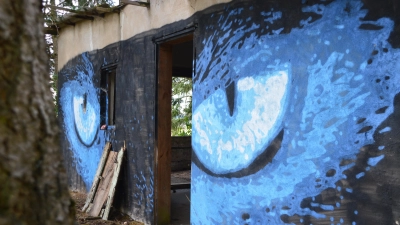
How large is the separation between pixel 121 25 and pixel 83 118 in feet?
8.03

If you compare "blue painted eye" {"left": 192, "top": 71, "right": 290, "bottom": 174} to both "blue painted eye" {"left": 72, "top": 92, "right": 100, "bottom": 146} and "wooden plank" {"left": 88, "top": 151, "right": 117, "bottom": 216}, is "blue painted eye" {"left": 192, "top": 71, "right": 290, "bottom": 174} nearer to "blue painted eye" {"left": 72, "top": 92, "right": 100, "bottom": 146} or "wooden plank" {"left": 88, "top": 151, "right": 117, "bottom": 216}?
"wooden plank" {"left": 88, "top": 151, "right": 117, "bottom": 216}

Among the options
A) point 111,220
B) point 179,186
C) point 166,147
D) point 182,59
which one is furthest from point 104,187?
point 182,59

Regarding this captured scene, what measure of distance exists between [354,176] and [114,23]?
5.69m

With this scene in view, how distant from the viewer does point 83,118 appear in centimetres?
916

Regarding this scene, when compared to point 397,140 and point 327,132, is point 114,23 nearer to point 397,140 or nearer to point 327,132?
point 327,132

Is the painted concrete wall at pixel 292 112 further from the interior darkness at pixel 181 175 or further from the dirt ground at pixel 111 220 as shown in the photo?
the interior darkness at pixel 181 175

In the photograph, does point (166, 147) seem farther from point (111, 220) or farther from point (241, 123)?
point (241, 123)

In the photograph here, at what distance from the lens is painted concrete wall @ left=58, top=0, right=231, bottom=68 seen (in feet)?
19.8

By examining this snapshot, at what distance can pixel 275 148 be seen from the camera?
4.33 metres

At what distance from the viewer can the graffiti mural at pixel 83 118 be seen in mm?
8562

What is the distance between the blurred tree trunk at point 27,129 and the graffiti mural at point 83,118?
23.2 ft

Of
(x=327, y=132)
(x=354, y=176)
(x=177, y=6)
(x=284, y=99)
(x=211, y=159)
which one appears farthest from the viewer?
(x=177, y=6)

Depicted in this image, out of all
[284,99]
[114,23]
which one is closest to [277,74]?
[284,99]

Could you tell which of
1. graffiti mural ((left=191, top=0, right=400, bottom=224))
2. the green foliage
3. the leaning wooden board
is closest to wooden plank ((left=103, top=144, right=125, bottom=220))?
the leaning wooden board
